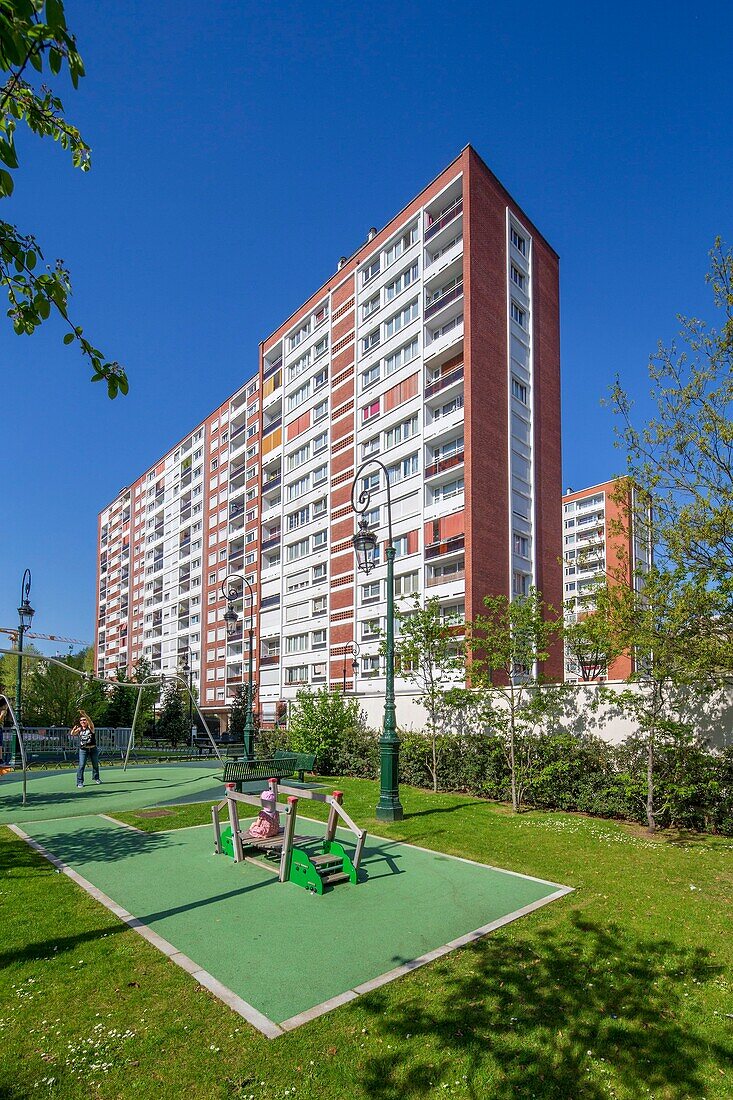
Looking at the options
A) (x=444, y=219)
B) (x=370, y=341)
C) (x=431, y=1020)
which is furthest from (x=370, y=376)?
(x=431, y=1020)

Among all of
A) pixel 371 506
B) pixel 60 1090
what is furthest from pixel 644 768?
pixel 371 506

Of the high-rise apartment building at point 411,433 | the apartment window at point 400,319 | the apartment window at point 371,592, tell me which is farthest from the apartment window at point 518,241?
the apartment window at point 371,592

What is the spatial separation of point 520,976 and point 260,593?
171ft

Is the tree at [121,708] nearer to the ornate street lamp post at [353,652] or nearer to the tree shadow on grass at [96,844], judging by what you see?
the ornate street lamp post at [353,652]

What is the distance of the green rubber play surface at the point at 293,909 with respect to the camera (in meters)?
5.88

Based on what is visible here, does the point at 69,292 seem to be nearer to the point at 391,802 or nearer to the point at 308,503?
the point at 391,802

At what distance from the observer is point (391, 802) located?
504 inches

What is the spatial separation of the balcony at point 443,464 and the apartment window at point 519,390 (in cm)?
593

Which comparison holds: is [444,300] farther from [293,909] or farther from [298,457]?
[293,909]

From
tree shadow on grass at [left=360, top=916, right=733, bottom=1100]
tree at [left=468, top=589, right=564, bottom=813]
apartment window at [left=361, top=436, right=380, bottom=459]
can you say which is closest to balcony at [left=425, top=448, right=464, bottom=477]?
apartment window at [left=361, top=436, right=380, bottom=459]

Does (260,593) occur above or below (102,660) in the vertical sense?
above

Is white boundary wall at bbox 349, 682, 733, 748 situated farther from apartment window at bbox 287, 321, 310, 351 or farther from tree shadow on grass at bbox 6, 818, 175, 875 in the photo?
apartment window at bbox 287, 321, 310, 351

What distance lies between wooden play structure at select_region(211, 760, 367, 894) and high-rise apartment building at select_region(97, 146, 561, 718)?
17323 mm

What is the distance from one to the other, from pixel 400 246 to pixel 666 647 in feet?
126
